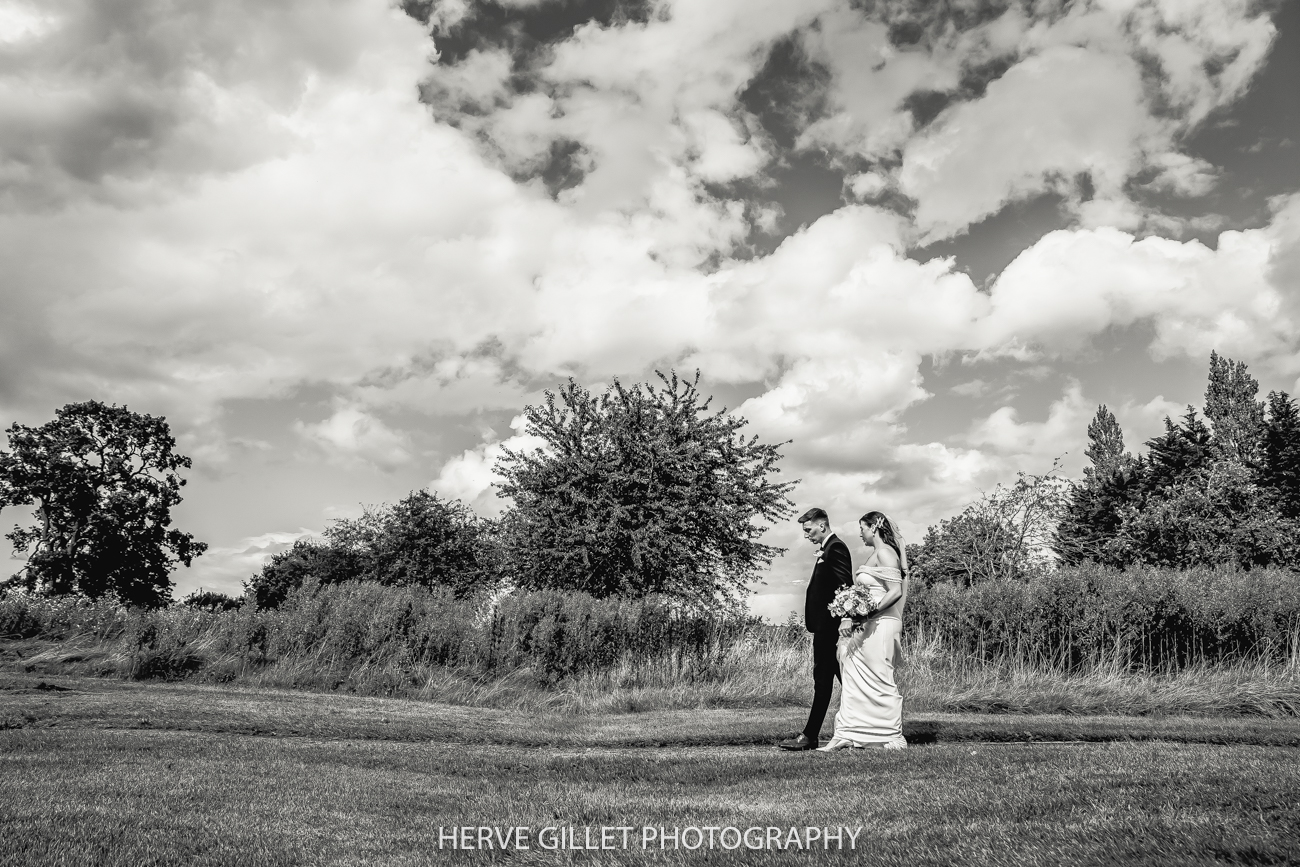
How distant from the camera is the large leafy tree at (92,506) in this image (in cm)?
3734

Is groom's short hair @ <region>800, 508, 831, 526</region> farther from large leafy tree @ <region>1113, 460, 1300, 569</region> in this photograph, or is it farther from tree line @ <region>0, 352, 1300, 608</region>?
large leafy tree @ <region>1113, 460, 1300, 569</region>

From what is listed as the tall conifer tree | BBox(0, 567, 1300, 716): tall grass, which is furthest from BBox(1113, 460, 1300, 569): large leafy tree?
BBox(0, 567, 1300, 716): tall grass

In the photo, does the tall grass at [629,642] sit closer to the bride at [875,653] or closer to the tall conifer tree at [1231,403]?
the bride at [875,653]

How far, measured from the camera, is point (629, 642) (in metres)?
18.0

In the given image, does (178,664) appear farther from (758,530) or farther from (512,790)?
(758,530)

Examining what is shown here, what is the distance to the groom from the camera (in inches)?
352

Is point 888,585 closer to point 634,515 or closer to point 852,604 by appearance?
point 852,604

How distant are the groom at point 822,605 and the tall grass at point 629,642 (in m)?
6.83

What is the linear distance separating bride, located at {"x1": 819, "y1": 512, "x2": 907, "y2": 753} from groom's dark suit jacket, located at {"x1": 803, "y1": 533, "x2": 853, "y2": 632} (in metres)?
0.13

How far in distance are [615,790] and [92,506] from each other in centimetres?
4017

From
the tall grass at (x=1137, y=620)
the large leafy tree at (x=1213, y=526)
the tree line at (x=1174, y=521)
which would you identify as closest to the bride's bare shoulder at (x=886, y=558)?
the tall grass at (x=1137, y=620)

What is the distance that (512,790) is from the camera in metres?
6.61

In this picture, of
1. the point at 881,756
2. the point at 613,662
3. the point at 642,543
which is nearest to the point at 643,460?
the point at 642,543

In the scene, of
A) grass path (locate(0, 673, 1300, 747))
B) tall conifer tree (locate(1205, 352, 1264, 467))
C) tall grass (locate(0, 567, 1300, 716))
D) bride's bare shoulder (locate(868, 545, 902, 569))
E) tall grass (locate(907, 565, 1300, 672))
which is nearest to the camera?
bride's bare shoulder (locate(868, 545, 902, 569))
